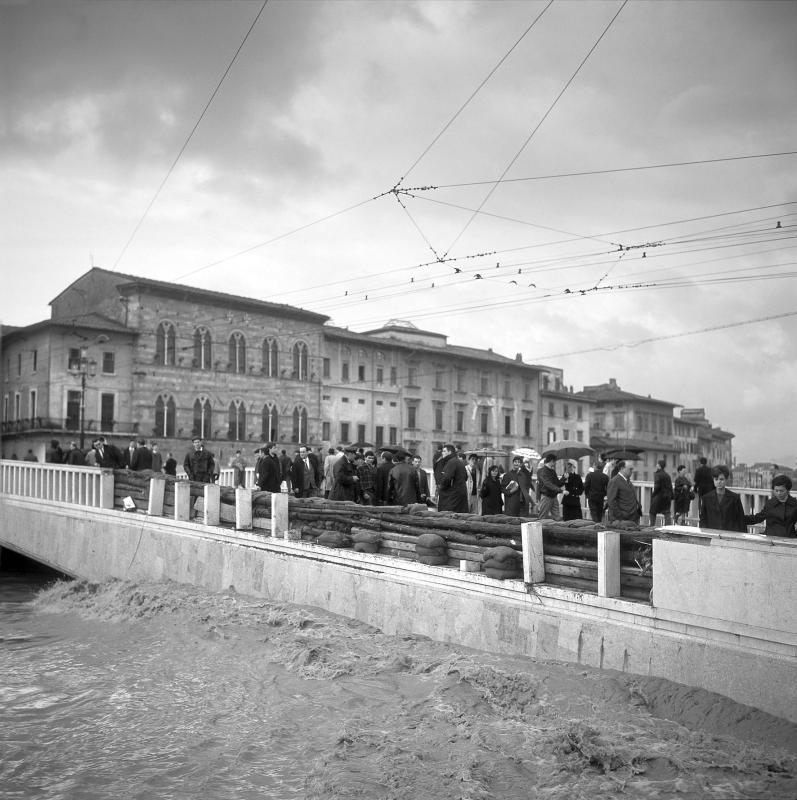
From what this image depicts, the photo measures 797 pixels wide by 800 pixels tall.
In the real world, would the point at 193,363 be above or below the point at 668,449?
above

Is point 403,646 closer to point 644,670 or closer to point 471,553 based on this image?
point 471,553

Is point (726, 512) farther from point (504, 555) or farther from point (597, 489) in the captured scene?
point (597, 489)

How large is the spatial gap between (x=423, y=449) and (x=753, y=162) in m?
48.0

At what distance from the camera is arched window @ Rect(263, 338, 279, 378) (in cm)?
5222

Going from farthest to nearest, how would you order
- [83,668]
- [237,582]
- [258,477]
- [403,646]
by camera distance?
[258,477] → [237,582] → [83,668] → [403,646]

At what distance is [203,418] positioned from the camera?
48938 millimetres

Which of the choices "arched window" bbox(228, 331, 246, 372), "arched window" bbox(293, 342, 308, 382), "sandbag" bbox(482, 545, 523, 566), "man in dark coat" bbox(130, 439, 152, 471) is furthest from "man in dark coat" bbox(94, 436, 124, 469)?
"arched window" bbox(293, 342, 308, 382)

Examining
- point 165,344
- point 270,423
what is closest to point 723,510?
point 165,344

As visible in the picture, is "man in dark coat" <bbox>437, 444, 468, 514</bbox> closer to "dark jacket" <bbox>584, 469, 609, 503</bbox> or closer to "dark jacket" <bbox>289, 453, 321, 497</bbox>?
"dark jacket" <bbox>584, 469, 609, 503</bbox>

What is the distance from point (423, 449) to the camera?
5894 centimetres

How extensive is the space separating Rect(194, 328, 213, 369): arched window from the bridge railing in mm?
27018

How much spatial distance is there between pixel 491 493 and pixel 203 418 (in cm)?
3676

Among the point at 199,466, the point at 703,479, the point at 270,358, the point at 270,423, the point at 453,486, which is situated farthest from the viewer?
the point at 270,358

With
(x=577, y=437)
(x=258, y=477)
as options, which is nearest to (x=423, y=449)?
(x=577, y=437)
